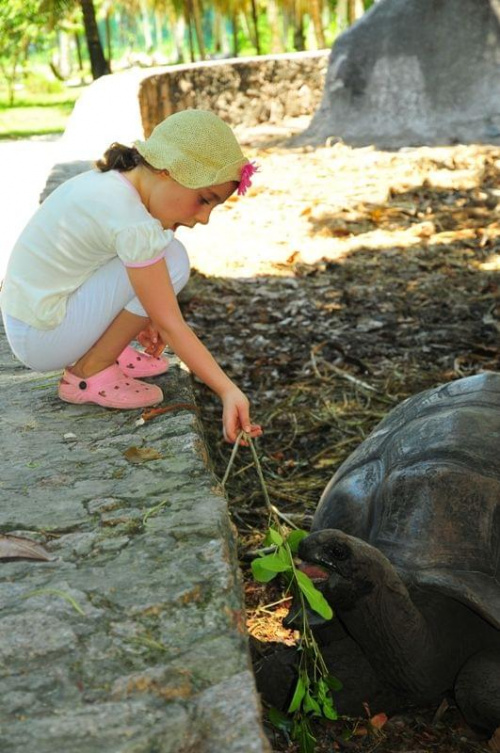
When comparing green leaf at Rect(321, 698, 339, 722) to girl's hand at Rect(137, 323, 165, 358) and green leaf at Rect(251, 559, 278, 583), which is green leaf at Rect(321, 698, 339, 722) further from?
girl's hand at Rect(137, 323, 165, 358)

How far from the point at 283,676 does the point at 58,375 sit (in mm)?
1475

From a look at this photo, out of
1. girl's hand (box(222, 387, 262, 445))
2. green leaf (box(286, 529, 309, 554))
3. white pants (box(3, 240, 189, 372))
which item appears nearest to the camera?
Answer: green leaf (box(286, 529, 309, 554))

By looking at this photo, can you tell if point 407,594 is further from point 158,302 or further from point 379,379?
point 379,379

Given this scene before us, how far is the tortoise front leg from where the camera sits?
238 centimetres

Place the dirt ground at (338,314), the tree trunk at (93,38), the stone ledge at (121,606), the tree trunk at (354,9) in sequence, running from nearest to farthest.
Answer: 1. the stone ledge at (121,606)
2. the dirt ground at (338,314)
3. the tree trunk at (93,38)
4. the tree trunk at (354,9)

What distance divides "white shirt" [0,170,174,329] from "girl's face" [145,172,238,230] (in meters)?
0.04

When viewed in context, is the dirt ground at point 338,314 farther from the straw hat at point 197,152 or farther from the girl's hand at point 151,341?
the straw hat at point 197,152

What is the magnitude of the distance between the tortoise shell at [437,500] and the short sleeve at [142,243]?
823mm

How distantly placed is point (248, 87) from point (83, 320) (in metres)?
10.6

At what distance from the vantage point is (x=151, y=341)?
133 inches

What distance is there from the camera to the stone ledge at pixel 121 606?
1676 mm

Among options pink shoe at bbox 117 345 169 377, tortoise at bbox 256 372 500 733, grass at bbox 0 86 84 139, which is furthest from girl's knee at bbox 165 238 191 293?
grass at bbox 0 86 84 139

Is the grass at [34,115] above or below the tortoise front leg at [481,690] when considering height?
below

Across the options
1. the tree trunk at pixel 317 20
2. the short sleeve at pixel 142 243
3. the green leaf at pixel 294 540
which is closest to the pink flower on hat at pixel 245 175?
the short sleeve at pixel 142 243
